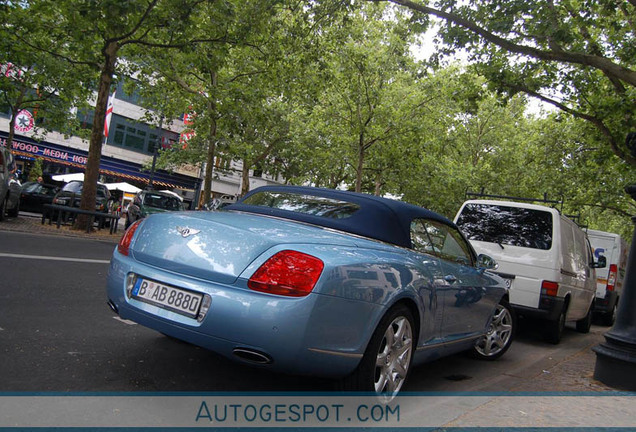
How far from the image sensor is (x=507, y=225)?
7820 millimetres

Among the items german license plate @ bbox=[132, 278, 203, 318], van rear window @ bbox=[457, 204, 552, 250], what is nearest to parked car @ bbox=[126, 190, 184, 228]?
van rear window @ bbox=[457, 204, 552, 250]

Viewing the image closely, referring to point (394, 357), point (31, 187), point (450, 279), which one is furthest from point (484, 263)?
point (31, 187)

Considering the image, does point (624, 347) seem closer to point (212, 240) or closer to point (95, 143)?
point (212, 240)

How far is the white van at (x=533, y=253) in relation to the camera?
714cm

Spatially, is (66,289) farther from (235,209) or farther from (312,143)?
(312,143)

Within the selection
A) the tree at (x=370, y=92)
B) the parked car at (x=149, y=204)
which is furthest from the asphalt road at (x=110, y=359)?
the tree at (x=370, y=92)

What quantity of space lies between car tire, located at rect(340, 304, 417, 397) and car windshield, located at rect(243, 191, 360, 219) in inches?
38.7

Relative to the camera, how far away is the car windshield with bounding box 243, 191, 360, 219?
4.28 m

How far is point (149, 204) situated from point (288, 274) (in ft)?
53.5

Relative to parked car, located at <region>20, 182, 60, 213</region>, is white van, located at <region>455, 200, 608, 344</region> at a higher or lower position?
higher

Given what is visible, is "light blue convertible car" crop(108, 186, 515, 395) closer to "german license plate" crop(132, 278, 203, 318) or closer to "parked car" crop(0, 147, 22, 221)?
"german license plate" crop(132, 278, 203, 318)

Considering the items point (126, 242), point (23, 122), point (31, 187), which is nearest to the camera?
point (126, 242)

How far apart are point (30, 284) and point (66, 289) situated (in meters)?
0.41

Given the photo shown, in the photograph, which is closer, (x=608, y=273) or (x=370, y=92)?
(x=608, y=273)
